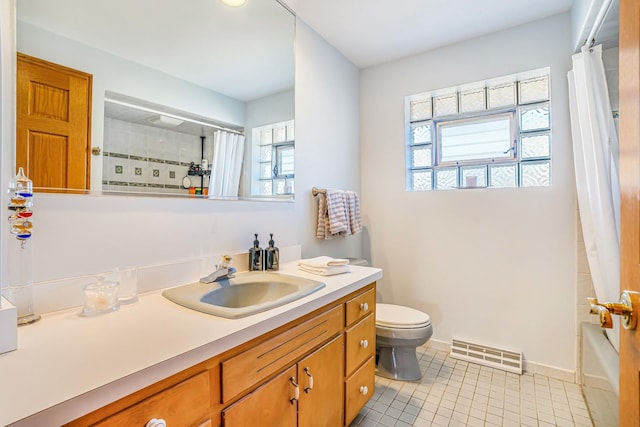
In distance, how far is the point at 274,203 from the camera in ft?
6.12

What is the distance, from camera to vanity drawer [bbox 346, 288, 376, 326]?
4.64ft

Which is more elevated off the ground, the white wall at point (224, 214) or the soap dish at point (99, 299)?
the white wall at point (224, 214)

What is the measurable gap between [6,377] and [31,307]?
15.7 inches

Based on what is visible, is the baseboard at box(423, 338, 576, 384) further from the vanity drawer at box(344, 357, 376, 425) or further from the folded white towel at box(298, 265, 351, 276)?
the folded white towel at box(298, 265, 351, 276)

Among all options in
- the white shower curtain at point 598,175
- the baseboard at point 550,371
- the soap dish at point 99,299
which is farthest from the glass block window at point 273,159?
the baseboard at point 550,371

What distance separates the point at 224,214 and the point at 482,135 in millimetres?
2028

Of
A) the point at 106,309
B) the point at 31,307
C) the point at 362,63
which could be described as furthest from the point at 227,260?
the point at 362,63

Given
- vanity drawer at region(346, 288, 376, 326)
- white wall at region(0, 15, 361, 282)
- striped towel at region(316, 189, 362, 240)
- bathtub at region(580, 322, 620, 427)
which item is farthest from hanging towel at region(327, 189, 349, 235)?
bathtub at region(580, 322, 620, 427)

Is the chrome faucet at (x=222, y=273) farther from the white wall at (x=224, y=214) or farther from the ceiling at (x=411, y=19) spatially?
the ceiling at (x=411, y=19)

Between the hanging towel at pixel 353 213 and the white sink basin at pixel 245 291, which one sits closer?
the white sink basin at pixel 245 291

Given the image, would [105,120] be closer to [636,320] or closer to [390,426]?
[636,320]

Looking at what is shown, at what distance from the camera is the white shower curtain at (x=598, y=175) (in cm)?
142

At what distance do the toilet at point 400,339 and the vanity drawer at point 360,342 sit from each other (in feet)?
1.02

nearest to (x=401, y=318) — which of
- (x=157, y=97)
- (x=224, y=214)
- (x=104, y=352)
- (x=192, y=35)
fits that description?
(x=224, y=214)
